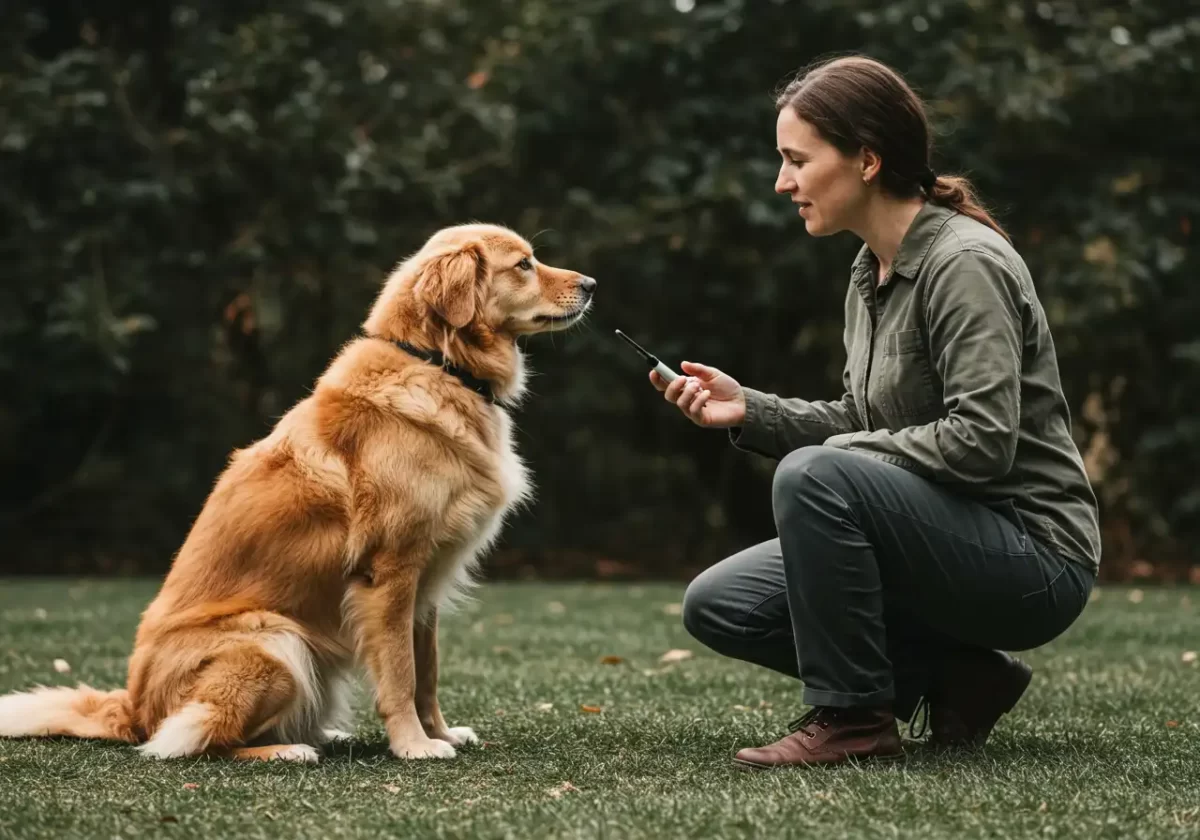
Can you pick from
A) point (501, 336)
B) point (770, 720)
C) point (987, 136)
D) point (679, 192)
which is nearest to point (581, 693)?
point (770, 720)

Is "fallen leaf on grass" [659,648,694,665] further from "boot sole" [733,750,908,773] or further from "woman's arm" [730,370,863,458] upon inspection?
"boot sole" [733,750,908,773]

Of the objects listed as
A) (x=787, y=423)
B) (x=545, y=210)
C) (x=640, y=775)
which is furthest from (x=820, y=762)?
(x=545, y=210)

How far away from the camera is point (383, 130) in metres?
10.9

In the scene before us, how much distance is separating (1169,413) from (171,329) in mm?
8351

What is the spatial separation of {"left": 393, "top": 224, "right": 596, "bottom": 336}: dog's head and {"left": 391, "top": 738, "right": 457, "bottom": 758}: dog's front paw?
1.22 meters

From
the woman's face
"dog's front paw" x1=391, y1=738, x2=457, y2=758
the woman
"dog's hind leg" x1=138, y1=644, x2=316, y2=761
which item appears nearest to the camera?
the woman

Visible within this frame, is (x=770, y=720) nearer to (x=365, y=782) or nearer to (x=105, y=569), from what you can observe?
(x=365, y=782)

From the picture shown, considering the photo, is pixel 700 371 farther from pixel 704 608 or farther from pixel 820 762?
pixel 820 762

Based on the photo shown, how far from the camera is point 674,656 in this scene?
5.91 metres

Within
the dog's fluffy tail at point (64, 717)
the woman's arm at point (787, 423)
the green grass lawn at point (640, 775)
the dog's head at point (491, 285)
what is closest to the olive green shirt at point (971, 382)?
the woman's arm at point (787, 423)

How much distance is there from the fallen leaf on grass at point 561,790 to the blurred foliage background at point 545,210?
279 inches

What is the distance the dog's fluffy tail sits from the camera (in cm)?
379

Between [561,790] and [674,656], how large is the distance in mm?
2859

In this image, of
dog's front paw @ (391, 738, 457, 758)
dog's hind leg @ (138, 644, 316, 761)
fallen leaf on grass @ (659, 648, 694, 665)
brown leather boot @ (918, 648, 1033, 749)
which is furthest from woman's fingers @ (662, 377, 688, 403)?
fallen leaf on grass @ (659, 648, 694, 665)
